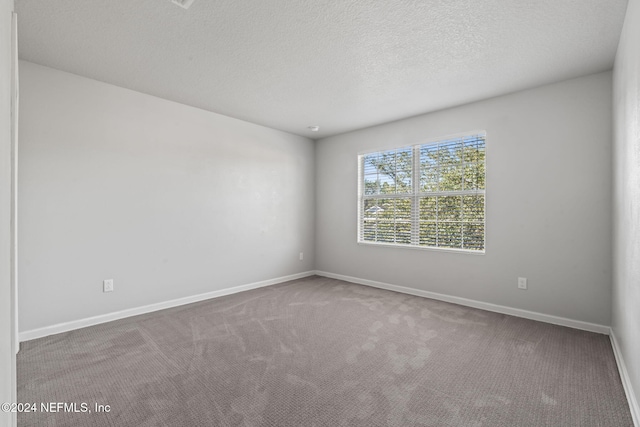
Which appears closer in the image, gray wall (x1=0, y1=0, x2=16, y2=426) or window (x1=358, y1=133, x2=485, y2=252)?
gray wall (x1=0, y1=0, x2=16, y2=426)

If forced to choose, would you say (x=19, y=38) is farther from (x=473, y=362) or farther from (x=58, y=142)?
(x=473, y=362)

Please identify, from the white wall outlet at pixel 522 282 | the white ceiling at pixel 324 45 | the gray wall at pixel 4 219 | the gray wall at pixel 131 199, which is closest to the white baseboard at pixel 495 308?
the white wall outlet at pixel 522 282

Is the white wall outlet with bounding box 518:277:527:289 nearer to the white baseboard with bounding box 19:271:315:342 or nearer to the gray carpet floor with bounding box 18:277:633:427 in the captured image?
the gray carpet floor with bounding box 18:277:633:427

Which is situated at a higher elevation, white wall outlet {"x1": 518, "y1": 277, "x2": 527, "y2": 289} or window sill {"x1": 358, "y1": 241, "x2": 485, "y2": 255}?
window sill {"x1": 358, "y1": 241, "x2": 485, "y2": 255}

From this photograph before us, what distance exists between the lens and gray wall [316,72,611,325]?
2.90 m

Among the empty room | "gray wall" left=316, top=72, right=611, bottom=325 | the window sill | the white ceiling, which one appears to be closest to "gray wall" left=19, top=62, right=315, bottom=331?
the empty room

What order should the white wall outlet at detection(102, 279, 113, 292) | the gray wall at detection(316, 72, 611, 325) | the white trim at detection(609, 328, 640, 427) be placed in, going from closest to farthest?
the white trim at detection(609, 328, 640, 427)
the gray wall at detection(316, 72, 611, 325)
the white wall outlet at detection(102, 279, 113, 292)

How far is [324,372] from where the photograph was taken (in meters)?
2.18

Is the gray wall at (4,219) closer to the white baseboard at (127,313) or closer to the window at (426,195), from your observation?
the white baseboard at (127,313)

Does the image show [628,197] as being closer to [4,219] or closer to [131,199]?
[4,219]

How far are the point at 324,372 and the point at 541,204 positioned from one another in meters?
2.82

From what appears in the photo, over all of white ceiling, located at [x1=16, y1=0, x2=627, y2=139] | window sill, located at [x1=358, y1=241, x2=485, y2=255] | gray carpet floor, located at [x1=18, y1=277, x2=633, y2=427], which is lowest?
gray carpet floor, located at [x1=18, y1=277, x2=633, y2=427]

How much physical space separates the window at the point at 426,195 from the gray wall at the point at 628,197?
4.25 ft

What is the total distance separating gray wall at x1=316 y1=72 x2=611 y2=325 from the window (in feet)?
0.52
